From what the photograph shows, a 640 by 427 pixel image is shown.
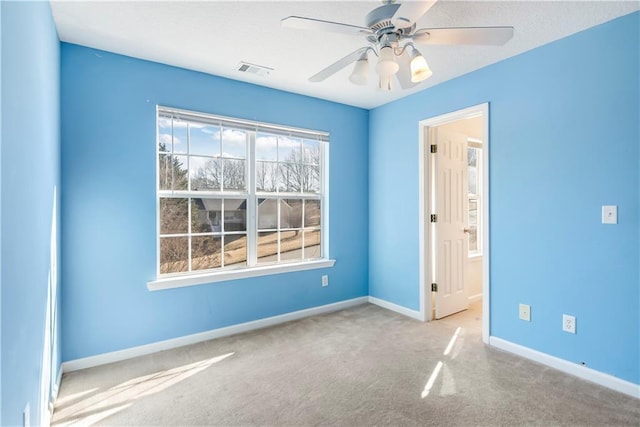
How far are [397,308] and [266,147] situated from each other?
2302 mm

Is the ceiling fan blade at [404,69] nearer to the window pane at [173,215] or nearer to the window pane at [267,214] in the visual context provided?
the window pane at [267,214]

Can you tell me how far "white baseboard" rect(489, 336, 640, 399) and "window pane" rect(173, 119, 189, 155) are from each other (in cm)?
318

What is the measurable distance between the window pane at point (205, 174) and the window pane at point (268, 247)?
0.69 m

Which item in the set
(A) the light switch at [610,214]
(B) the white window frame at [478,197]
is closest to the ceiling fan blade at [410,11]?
(A) the light switch at [610,214]

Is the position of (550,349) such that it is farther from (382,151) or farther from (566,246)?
(382,151)

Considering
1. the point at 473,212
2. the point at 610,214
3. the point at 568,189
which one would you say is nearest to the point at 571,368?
the point at 610,214

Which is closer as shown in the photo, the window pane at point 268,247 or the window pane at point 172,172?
the window pane at point 172,172

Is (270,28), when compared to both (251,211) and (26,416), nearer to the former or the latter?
(251,211)

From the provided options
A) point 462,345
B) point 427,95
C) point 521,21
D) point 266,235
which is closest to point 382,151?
point 427,95

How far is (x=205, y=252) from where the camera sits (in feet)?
10.2

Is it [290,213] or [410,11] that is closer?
[410,11]

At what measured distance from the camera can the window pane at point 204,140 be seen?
119 inches

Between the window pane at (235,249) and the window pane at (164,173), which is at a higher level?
the window pane at (164,173)

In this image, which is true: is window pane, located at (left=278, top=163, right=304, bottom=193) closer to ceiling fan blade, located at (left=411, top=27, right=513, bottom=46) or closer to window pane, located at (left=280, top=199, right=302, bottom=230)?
window pane, located at (left=280, top=199, right=302, bottom=230)
